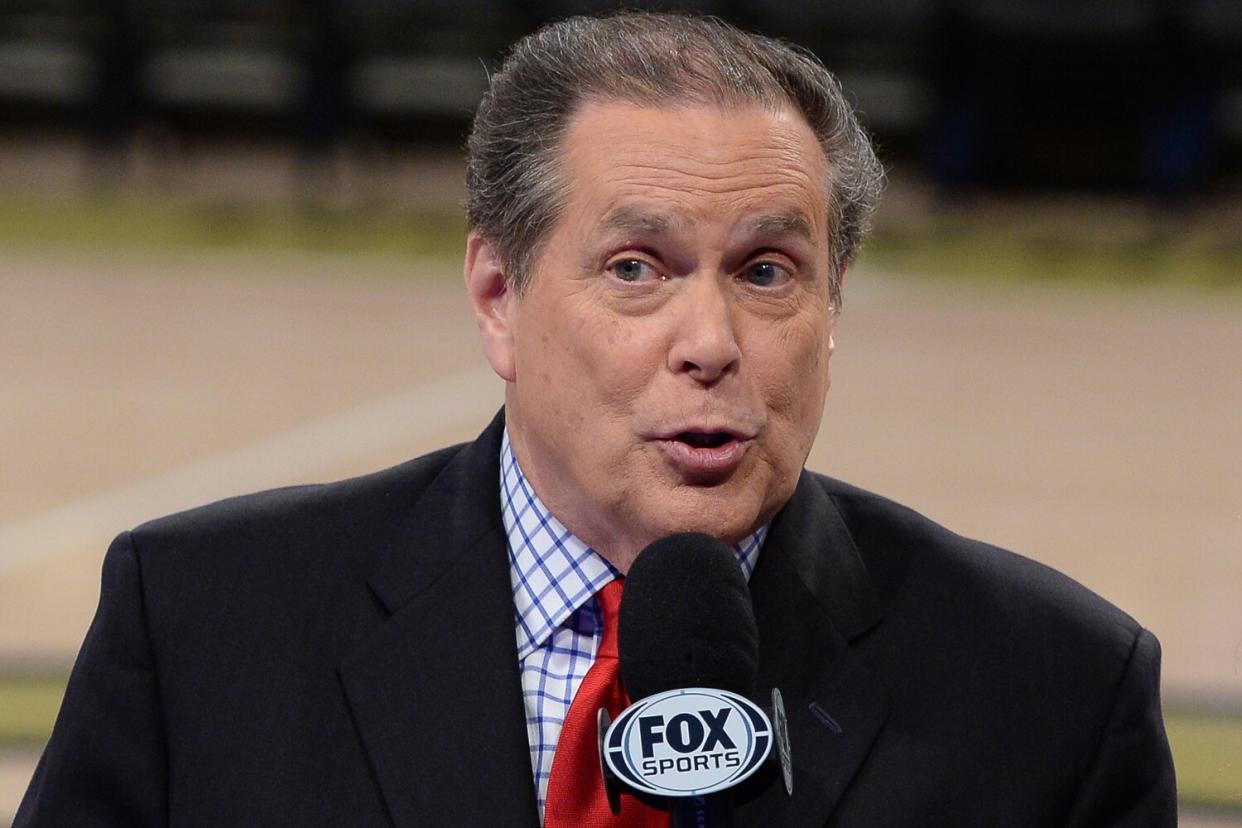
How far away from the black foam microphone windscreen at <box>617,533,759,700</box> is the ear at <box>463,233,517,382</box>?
44 cm

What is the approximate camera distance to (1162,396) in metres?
8.45

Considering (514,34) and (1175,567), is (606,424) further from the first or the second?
(514,34)

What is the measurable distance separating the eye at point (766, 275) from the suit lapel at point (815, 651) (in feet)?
0.93

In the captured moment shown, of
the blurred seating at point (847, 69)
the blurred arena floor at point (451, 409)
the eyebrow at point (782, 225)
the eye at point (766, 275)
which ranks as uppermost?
the blurred seating at point (847, 69)

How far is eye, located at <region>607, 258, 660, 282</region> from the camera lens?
172 centimetres

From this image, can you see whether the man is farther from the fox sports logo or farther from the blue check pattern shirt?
the fox sports logo

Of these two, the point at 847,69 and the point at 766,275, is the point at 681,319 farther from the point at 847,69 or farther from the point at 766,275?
the point at 847,69

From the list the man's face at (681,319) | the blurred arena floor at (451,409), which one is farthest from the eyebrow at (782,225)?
the blurred arena floor at (451,409)

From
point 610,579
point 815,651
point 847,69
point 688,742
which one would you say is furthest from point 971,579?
point 847,69

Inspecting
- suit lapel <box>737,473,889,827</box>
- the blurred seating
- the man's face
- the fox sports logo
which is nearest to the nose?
the man's face

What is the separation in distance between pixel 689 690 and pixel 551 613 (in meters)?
0.54

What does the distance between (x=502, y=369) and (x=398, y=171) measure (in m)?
11.9

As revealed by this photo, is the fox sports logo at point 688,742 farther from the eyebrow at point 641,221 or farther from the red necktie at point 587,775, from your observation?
the eyebrow at point 641,221

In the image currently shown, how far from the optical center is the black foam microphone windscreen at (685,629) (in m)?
1.41
